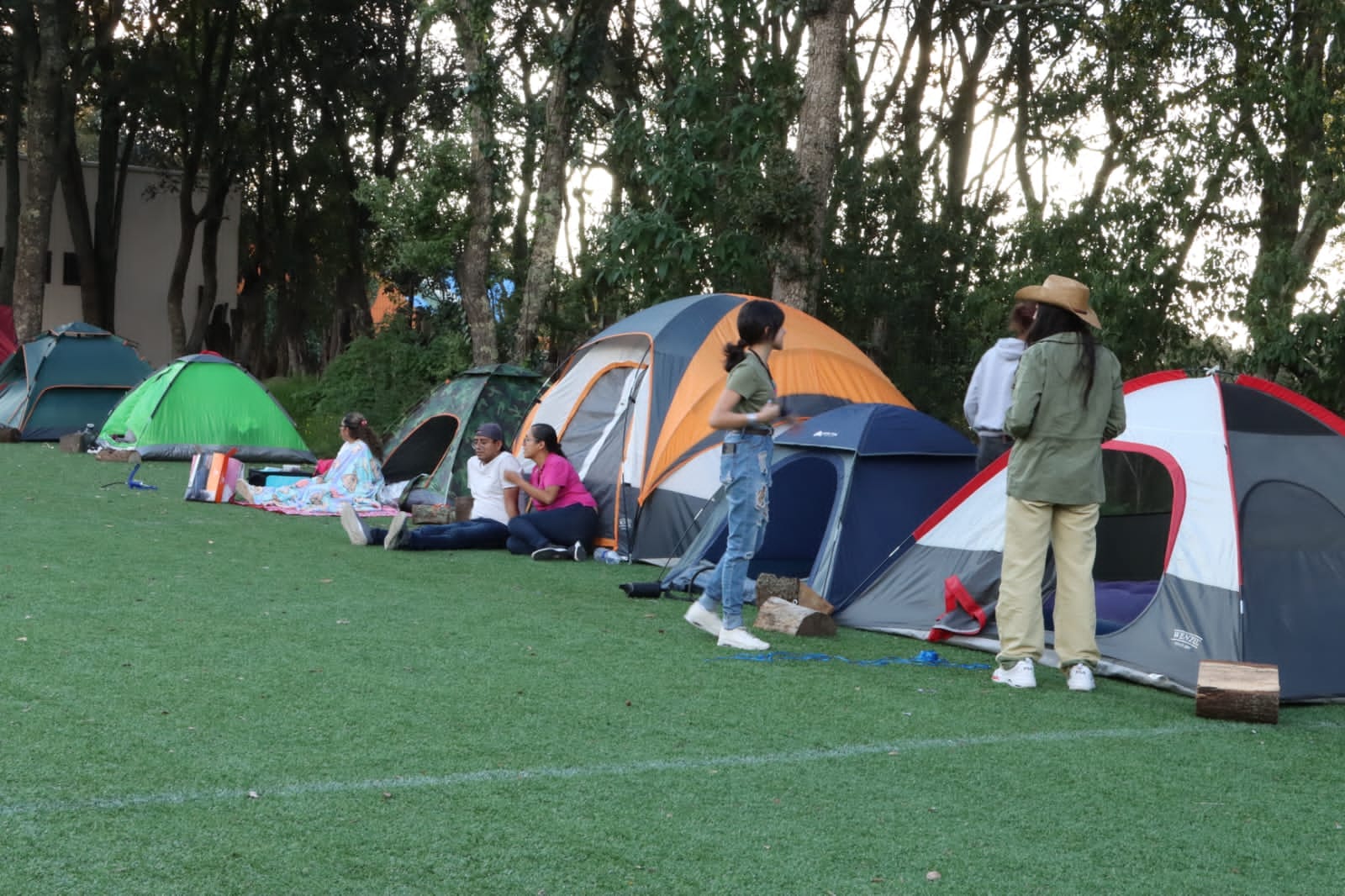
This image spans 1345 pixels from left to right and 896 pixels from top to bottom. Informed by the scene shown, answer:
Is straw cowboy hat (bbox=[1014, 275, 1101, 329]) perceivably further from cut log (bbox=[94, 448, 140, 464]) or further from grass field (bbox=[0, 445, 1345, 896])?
cut log (bbox=[94, 448, 140, 464])

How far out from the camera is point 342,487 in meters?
12.2

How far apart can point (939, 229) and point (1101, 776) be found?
12.1 meters

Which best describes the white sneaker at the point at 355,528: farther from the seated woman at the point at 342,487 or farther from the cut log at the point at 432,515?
the seated woman at the point at 342,487

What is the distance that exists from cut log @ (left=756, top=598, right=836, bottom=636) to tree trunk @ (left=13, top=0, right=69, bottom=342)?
686 inches

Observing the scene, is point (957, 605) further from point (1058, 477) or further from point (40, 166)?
point (40, 166)

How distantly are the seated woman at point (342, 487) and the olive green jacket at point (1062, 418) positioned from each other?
734cm

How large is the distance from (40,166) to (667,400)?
1495 cm

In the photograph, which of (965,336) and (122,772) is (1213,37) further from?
(122,772)

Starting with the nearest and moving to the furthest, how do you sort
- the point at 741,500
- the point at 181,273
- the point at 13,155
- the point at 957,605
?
the point at 741,500
the point at 957,605
the point at 13,155
the point at 181,273

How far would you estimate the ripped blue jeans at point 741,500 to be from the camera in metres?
6.48

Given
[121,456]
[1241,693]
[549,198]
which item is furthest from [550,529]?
[121,456]

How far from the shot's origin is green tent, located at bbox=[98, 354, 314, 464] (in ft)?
52.0

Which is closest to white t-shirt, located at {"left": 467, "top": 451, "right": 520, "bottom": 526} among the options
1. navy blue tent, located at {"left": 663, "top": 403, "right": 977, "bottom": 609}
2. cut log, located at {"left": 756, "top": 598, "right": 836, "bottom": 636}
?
navy blue tent, located at {"left": 663, "top": 403, "right": 977, "bottom": 609}

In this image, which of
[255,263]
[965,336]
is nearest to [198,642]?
[965,336]
